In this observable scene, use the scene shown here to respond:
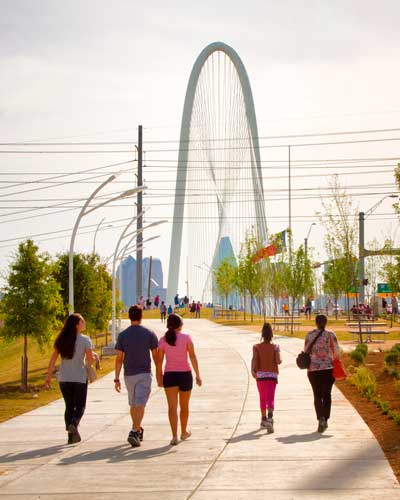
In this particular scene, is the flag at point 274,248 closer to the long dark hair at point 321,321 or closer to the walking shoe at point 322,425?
the long dark hair at point 321,321

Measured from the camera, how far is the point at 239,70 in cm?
8100

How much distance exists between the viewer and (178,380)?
11.5 m

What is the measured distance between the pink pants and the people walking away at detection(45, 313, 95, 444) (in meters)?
2.39

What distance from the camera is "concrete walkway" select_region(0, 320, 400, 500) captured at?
332 inches

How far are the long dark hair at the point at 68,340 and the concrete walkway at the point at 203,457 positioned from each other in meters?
1.11

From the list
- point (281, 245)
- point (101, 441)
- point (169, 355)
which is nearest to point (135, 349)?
point (169, 355)

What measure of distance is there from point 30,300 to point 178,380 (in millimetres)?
14992

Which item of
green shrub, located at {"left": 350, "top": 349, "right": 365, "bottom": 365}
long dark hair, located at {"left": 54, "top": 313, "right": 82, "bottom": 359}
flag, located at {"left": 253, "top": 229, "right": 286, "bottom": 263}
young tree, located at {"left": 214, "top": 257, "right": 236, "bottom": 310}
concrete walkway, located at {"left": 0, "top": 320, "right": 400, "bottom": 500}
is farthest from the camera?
young tree, located at {"left": 214, "top": 257, "right": 236, "bottom": 310}

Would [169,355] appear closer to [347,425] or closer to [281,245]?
[347,425]

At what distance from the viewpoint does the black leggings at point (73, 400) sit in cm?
1181

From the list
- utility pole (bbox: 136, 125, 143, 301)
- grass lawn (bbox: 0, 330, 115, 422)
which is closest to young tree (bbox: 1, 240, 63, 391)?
grass lawn (bbox: 0, 330, 115, 422)

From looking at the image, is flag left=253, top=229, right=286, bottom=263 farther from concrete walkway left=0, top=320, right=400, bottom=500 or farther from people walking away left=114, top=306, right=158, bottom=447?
people walking away left=114, top=306, right=158, bottom=447

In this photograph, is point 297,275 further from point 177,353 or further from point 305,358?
point 177,353

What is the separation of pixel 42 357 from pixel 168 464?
31745mm
